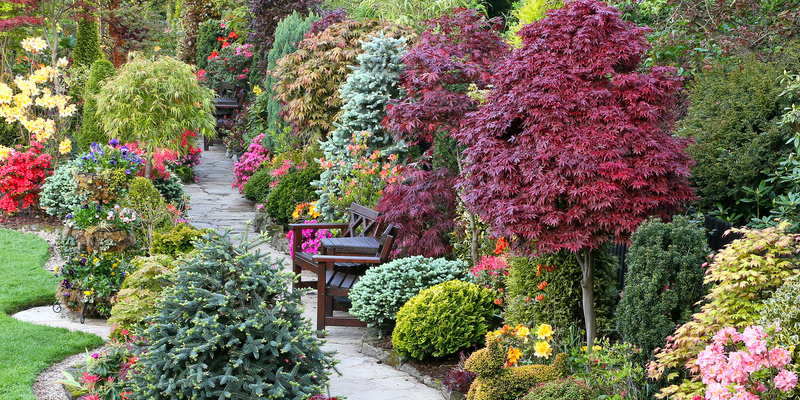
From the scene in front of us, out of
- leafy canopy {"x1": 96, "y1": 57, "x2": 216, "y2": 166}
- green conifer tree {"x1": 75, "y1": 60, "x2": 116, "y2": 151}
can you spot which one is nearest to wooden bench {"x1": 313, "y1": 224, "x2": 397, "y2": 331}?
leafy canopy {"x1": 96, "y1": 57, "x2": 216, "y2": 166}

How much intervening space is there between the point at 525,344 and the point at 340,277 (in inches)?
90.9

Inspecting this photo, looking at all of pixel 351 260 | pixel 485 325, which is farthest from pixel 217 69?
pixel 485 325

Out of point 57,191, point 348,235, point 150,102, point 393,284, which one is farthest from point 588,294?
point 150,102

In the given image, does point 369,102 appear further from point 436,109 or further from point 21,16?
point 21,16

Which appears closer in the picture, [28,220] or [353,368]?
[353,368]

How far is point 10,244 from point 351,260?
500cm

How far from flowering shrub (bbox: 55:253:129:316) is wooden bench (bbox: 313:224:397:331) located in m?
1.79

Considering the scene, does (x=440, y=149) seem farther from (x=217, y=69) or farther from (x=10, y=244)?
(x=217, y=69)

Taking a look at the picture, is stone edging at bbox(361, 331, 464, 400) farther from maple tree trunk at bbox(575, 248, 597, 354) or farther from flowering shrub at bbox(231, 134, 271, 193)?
flowering shrub at bbox(231, 134, 271, 193)

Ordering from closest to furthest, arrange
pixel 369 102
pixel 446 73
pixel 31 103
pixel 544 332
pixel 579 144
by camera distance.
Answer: pixel 579 144
pixel 544 332
pixel 446 73
pixel 369 102
pixel 31 103

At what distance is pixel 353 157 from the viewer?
834cm

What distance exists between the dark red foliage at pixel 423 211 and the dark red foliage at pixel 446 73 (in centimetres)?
42

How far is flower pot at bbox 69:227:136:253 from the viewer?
20.2 ft

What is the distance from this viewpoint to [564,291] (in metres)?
4.70
